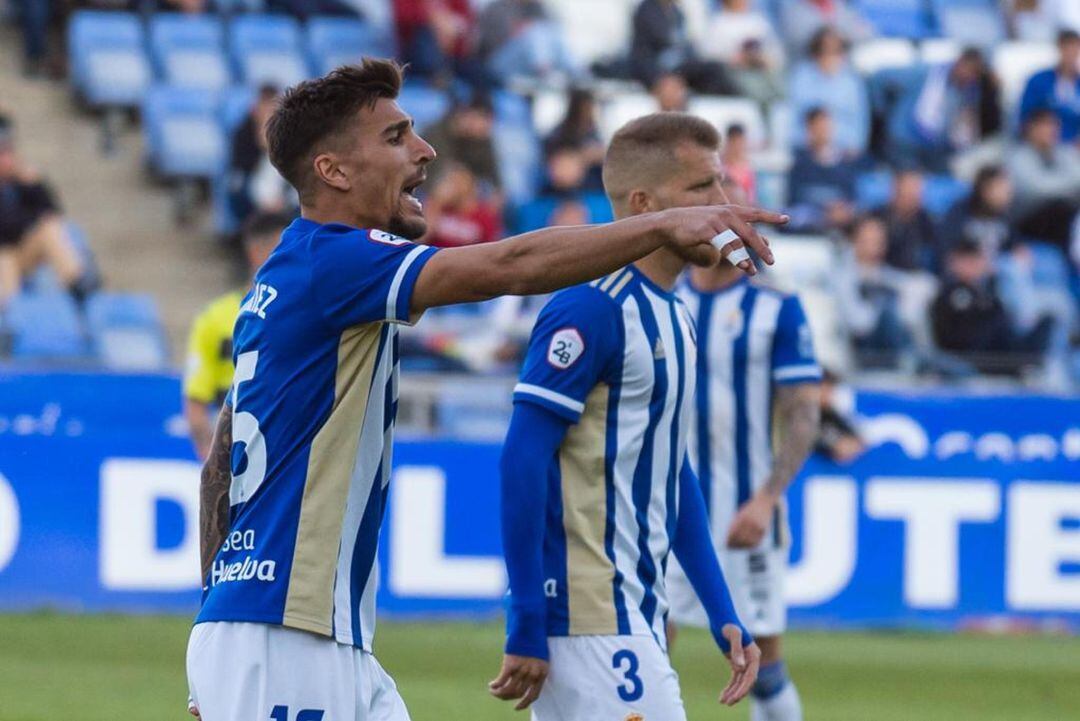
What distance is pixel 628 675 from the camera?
15.5 ft

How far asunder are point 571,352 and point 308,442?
3.24 ft

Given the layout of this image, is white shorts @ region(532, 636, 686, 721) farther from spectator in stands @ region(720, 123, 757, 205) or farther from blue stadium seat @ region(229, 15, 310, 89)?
blue stadium seat @ region(229, 15, 310, 89)

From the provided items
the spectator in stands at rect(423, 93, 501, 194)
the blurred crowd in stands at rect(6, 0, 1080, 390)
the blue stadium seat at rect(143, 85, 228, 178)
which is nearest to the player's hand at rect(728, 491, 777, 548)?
the blurred crowd in stands at rect(6, 0, 1080, 390)

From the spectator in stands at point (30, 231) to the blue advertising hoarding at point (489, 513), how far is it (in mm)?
1912

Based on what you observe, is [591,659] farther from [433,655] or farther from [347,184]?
[433,655]

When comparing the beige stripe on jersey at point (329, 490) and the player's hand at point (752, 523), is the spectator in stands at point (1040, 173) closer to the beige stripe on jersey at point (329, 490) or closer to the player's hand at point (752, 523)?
the player's hand at point (752, 523)

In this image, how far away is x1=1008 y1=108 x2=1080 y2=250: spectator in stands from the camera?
17.6 m

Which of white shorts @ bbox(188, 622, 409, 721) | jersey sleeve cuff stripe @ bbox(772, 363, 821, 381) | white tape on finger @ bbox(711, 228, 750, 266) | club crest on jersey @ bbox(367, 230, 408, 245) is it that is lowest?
white shorts @ bbox(188, 622, 409, 721)

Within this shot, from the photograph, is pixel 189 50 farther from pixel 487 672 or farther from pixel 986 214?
pixel 487 672

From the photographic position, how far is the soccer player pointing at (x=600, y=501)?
15.4ft

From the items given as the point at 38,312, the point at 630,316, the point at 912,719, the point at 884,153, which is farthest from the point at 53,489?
the point at 884,153

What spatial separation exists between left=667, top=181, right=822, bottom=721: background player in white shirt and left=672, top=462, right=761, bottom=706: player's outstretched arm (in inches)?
79.4

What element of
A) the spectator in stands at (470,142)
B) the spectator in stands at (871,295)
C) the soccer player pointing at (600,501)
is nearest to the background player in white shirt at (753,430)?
the soccer player pointing at (600,501)

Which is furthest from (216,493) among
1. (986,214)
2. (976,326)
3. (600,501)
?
(986,214)
